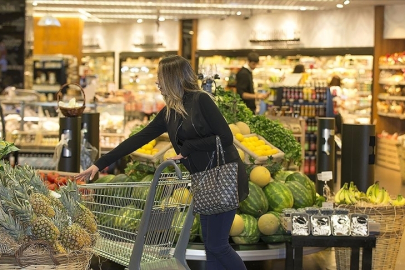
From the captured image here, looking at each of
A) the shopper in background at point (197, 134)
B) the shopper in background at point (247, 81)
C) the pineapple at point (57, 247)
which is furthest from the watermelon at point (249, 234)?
the shopper in background at point (247, 81)

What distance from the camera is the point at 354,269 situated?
4.76 m

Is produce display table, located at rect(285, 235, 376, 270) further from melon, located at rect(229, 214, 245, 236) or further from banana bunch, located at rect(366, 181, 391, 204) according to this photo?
melon, located at rect(229, 214, 245, 236)

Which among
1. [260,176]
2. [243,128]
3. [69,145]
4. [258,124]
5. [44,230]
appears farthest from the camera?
[69,145]

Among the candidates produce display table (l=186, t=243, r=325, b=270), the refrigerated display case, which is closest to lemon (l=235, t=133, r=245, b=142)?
produce display table (l=186, t=243, r=325, b=270)

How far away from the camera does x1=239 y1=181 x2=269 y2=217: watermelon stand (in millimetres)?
5840

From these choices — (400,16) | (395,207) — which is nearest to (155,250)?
(395,207)

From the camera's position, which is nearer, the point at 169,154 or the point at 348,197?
the point at 348,197

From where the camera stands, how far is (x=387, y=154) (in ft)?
52.1

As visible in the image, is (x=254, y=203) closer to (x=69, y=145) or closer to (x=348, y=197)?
(x=348, y=197)

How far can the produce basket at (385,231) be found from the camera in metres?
5.33

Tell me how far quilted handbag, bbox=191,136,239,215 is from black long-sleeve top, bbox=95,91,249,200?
0.05 m

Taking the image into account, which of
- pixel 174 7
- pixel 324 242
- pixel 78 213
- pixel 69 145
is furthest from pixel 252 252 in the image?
pixel 174 7

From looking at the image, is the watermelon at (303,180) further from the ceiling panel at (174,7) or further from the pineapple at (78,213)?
the ceiling panel at (174,7)

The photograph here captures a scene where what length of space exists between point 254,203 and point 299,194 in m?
0.47
